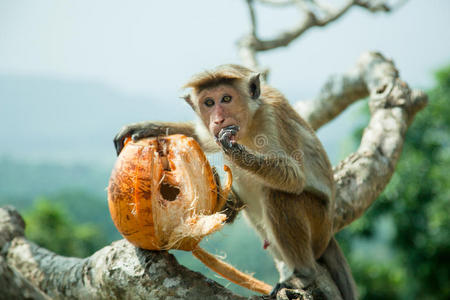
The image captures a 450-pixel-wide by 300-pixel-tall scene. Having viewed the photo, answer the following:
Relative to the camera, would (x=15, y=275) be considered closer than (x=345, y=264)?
Yes

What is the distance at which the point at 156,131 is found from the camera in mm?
3562

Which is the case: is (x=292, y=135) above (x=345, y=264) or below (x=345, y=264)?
above

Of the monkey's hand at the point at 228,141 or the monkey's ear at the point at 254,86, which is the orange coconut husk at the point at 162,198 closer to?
the monkey's hand at the point at 228,141

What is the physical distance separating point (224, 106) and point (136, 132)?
79 centimetres

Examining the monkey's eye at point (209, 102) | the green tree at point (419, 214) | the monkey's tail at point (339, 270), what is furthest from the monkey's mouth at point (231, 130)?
the green tree at point (419, 214)

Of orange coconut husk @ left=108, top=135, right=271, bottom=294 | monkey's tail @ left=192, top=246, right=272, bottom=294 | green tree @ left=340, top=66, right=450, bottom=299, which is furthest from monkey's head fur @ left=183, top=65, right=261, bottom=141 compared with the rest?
green tree @ left=340, top=66, right=450, bottom=299

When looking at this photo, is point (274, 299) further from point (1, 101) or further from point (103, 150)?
point (1, 101)

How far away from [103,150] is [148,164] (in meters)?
79.9

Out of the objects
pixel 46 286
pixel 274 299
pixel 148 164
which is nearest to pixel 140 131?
pixel 148 164

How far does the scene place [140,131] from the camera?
11.2 ft

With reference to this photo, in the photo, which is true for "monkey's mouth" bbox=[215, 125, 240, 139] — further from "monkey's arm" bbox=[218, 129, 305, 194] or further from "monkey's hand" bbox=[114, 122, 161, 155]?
"monkey's hand" bbox=[114, 122, 161, 155]

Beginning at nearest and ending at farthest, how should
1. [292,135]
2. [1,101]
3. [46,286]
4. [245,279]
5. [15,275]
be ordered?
[15,275] < [46,286] < [245,279] < [292,135] < [1,101]

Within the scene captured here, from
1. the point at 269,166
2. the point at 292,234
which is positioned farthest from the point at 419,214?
the point at 269,166

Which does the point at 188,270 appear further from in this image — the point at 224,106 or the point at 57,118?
the point at 57,118
